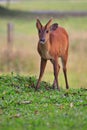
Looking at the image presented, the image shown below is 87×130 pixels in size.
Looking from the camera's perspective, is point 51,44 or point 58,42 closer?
point 51,44

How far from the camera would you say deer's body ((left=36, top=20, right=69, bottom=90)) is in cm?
1152

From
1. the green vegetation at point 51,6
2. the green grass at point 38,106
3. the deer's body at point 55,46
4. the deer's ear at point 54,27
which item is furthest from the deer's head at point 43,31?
the green vegetation at point 51,6

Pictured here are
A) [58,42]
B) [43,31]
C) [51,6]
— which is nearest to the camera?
[43,31]

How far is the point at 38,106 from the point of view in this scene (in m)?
10.1

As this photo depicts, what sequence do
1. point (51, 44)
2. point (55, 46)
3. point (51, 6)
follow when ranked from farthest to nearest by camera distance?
point (51, 6), point (55, 46), point (51, 44)

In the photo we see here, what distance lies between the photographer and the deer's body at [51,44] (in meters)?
11.5

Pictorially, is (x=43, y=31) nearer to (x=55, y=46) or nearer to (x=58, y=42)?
(x=55, y=46)

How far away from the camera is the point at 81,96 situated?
1095cm

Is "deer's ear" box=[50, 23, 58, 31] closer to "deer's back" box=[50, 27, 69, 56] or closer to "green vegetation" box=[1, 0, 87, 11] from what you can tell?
"deer's back" box=[50, 27, 69, 56]

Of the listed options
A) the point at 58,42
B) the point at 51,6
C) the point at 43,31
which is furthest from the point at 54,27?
the point at 51,6

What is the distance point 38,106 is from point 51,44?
2053 mm

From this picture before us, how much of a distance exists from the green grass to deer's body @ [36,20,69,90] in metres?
0.46

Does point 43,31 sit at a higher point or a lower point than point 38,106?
higher

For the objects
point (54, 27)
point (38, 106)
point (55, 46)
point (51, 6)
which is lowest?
point (38, 106)
